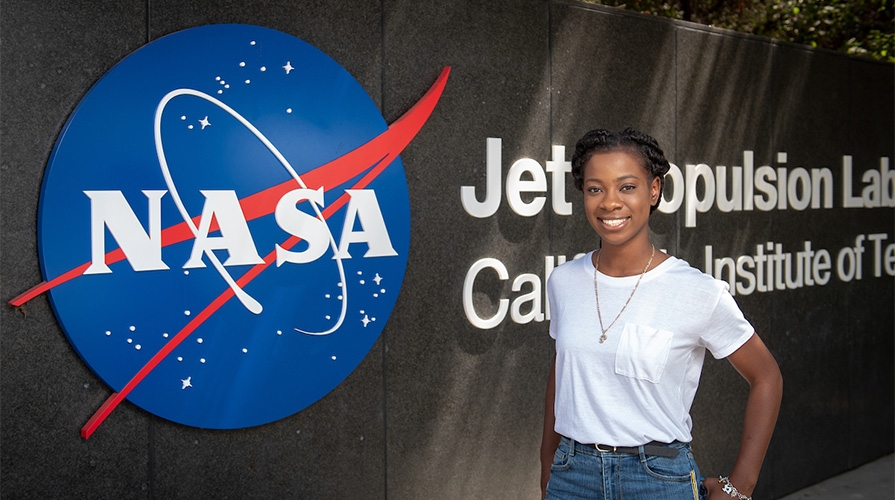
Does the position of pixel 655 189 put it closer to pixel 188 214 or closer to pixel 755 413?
pixel 755 413

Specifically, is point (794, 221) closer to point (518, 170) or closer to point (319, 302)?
point (518, 170)

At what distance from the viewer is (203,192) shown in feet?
11.3

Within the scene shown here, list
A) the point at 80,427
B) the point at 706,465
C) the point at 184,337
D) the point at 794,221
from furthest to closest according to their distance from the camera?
the point at 794,221 < the point at 706,465 < the point at 184,337 < the point at 80,427

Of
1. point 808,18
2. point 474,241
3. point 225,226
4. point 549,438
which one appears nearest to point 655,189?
point 549,438

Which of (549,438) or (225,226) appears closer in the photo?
(549,438)

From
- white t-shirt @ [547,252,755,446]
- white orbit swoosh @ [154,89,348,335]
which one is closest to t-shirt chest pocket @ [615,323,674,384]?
white t-shirt @ [547,252,755,446]

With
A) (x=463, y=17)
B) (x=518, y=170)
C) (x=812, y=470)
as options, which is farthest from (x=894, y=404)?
(x=463, y=17)

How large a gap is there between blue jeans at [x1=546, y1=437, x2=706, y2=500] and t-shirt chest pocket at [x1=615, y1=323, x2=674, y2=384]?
21 centimetres

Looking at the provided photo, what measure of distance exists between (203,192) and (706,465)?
3606 mm

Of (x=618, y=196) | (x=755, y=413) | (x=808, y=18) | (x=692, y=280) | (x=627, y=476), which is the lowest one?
(x=627, y=476)

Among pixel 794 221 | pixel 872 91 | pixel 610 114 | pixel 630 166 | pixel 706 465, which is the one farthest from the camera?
pixel 872 91

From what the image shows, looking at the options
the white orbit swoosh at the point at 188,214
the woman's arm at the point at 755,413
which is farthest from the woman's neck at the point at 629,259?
the white orbit swoosh at the point at 188,214

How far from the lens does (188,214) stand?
11.2 feet

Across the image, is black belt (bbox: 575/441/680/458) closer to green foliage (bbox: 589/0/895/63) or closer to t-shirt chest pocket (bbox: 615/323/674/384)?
t-shirt chest pocket (bbox: 615/323/674/384)
